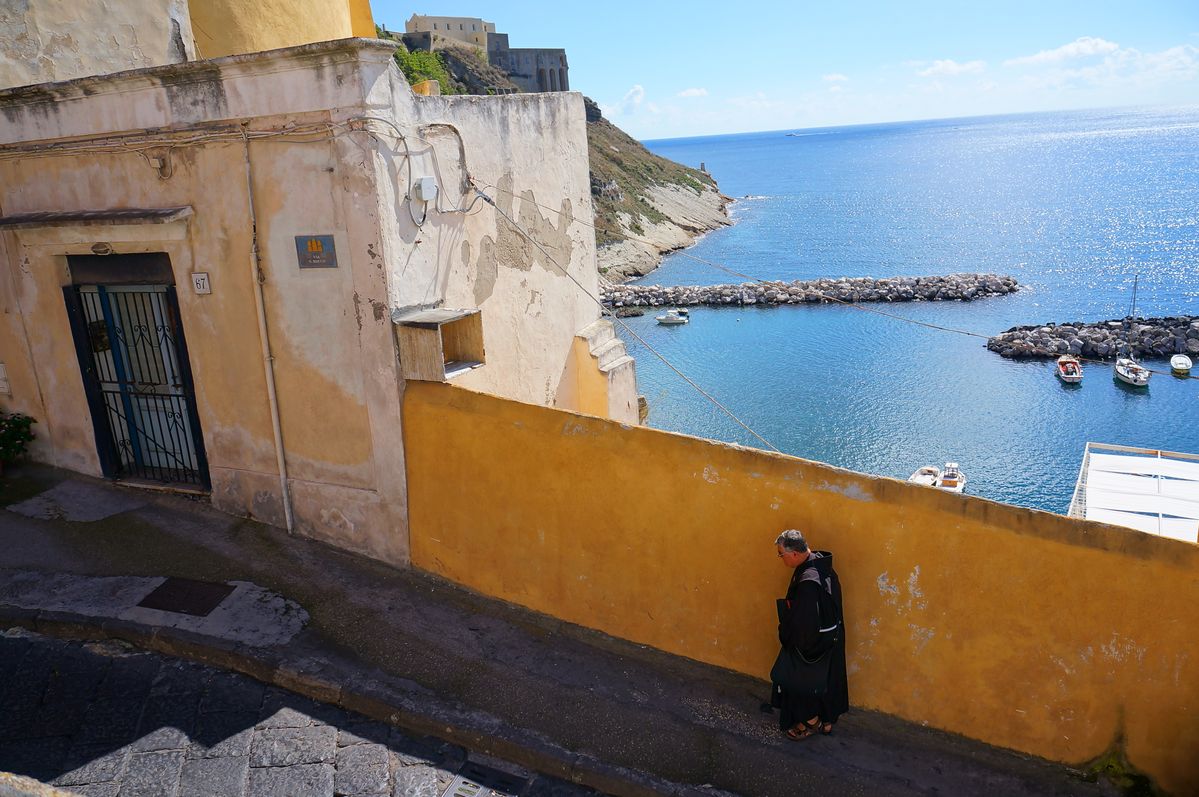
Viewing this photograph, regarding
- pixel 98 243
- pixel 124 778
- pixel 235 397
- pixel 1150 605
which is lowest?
pixel 124 778

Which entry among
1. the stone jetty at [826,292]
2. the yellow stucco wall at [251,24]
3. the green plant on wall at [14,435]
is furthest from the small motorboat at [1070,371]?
the green plant on wall at [14,435]

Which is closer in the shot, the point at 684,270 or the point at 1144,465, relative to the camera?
the point at 1144,465

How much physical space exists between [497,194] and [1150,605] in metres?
5.70

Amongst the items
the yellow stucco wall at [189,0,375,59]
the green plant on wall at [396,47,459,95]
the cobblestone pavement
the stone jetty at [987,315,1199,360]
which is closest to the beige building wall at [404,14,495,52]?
the green plant on wall at [396,47,459,95]

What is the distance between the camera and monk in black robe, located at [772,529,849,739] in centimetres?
436

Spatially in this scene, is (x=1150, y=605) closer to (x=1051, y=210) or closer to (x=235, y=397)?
(x=235, y=397)

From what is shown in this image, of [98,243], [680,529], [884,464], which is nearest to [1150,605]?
[680,529]

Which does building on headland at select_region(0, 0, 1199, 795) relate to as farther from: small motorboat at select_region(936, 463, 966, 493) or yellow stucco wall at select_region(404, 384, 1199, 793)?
small motorboat at select_region(936, 463, 966, 493)

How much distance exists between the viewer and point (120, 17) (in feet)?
26.2

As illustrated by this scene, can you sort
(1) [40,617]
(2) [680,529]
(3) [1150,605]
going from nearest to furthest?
(3) [1150,605]
(2) [680,529]
(1) [40,617]

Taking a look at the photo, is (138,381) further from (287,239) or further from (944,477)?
(944,477)

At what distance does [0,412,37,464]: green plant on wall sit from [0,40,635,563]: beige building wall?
0.18 m

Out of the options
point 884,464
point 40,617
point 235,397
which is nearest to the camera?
point 40,617

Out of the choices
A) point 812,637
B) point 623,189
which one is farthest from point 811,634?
point 623,189
